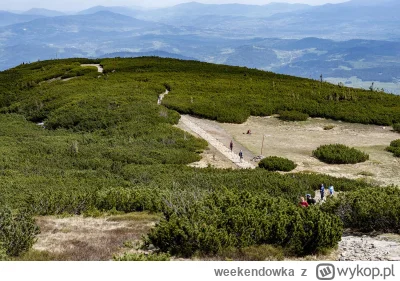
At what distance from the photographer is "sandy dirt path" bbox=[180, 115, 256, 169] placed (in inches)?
1212

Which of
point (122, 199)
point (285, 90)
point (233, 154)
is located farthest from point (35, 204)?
point (285, 90)

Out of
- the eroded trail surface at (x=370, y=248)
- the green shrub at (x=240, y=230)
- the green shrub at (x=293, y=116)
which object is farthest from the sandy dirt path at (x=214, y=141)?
the green shrub at (x=240, y=230)

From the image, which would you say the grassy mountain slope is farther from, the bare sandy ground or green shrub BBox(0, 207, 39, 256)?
green shrub BBox(0, 207, 39, 256)

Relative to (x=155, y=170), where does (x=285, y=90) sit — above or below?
above

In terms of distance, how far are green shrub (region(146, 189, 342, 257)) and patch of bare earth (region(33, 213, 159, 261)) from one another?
54.4 inches

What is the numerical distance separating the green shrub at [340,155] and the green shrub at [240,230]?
1820cm

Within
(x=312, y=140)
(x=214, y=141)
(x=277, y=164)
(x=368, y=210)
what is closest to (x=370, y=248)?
(x=368, y=210)

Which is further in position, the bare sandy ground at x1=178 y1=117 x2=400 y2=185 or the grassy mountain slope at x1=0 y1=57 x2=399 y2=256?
the bare sandy ground at x1=178 y1=117 x2=400 y2=185

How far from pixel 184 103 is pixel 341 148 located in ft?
72.3

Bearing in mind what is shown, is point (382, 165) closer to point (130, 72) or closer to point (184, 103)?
point (184, 103)

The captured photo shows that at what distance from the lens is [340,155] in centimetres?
3052

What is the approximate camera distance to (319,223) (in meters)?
12.0

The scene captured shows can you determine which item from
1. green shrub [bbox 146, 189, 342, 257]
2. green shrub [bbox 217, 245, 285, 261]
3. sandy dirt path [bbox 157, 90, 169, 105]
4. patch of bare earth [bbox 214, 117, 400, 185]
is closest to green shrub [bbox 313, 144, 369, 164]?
patch of bare earth [bbox 214, 117, 400, 185]
